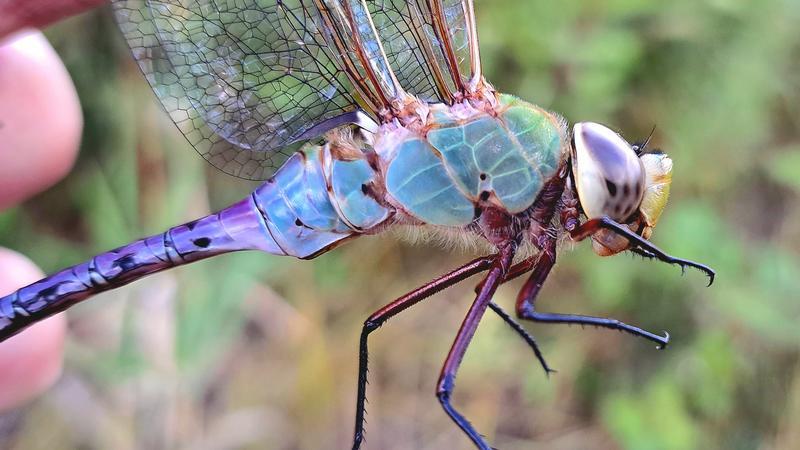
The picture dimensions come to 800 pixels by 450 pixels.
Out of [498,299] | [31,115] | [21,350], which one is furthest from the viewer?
[498,299]

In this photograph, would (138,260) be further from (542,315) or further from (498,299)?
(498,299)

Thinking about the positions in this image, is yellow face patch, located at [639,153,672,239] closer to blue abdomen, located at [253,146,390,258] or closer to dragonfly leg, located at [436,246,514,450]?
dragonfly leg, located at [436,246,514,450]

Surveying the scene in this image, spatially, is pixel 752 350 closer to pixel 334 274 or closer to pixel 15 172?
pixel 334 274

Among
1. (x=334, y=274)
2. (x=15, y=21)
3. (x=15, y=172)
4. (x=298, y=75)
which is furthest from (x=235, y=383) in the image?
(x=15, y=21)

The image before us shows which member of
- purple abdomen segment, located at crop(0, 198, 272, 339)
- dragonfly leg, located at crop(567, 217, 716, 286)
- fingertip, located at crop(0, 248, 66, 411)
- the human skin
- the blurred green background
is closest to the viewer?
dragonfly leg, located at crop(567, 217, 716, 286)

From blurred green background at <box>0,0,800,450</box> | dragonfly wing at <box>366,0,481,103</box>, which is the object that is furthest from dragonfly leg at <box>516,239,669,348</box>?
blurred green background at <box>0,0,800,450</box>

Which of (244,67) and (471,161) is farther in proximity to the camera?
(244,67)

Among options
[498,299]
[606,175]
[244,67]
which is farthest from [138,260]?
[498,299]
